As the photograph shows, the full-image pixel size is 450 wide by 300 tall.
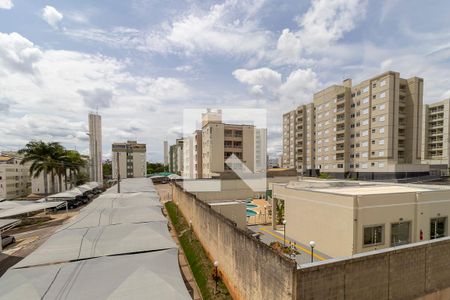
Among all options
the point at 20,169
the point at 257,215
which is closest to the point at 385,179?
the point at 257,215

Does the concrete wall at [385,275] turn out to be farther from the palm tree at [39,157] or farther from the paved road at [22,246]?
the palm tree at [39,157]

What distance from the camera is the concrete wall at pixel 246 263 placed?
625cm

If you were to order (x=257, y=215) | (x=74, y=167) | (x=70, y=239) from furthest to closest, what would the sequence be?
(x=74, y=167), (x=257, y=215), (x=70, y=239)

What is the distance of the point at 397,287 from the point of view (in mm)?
7082

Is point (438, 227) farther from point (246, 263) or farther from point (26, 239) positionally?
point (26, 239)

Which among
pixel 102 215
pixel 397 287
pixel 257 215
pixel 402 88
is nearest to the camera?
pixel 397 287

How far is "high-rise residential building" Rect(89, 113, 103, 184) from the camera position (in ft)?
228

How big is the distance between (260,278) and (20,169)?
203 ft

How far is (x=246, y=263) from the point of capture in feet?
27.5

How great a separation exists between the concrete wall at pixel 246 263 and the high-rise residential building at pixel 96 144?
68.4 metres

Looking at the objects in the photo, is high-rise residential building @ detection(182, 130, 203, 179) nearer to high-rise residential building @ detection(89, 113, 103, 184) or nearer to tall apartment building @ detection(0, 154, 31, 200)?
high-rise residential building @ detection(89, 113, 103, 184)

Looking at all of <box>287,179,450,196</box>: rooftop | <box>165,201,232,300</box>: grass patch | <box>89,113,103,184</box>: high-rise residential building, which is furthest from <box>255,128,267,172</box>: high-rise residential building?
<box>89,113,103,184</box>: high-rise residential building

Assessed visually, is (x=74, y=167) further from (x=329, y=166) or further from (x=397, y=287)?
(x=329, y=166)

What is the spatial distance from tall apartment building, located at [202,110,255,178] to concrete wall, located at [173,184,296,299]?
28.5m
